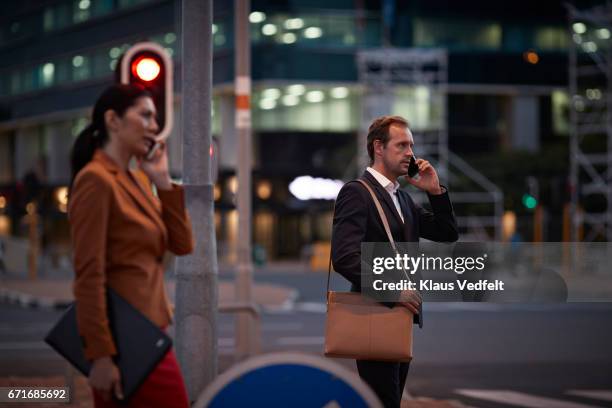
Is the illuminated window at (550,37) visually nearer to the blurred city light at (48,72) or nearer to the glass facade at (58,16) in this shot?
the glass facade at (58,16)

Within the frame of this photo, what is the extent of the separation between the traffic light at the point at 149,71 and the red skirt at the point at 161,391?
9.04 ft

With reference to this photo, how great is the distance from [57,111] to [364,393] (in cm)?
5816

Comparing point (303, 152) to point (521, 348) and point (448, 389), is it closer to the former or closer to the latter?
point (521, 348)

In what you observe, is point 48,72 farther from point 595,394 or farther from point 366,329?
point 366,329

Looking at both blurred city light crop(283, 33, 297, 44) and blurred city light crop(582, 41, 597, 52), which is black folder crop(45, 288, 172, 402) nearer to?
blurred city light crop(582, 41, 597, 52)

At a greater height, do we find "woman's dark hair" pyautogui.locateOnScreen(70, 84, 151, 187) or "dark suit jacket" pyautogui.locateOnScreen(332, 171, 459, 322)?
"woman's dark hair" pyautogui.locateOnScreen(70, 84, 151, 187)

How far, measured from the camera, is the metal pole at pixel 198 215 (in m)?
6.11

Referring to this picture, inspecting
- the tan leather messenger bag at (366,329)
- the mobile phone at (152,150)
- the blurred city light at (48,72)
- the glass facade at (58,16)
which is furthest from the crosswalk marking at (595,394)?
the blurred city light at (48,72)

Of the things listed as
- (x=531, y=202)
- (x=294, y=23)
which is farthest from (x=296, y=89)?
(x=531, y=202)

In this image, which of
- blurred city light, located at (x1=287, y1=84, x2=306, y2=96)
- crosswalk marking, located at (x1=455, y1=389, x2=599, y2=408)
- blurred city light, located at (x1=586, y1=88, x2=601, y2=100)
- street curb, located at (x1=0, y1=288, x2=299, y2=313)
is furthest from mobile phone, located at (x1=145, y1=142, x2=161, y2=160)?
blurred city light, located at (x1=287, y1=84, x2=306, y2=96)

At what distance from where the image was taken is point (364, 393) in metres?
3.19

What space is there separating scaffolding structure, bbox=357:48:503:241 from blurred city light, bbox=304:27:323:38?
2.47m

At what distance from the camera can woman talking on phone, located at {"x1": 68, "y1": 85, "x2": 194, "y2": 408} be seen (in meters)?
3.50

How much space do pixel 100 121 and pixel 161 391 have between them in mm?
954
